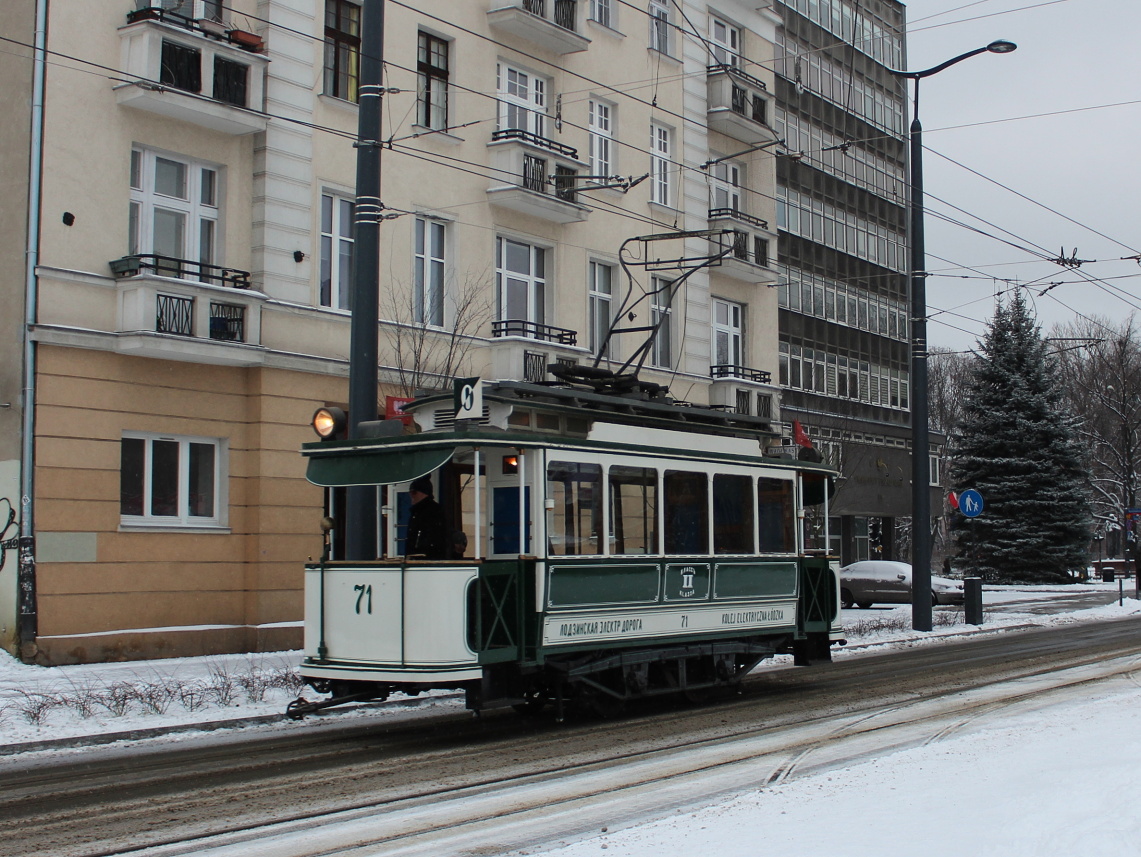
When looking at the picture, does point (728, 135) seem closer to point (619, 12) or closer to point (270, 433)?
point (619, 12)

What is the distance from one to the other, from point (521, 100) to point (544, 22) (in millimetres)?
1605

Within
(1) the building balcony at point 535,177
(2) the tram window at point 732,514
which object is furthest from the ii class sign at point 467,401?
(1) the building balcony at point 535,177

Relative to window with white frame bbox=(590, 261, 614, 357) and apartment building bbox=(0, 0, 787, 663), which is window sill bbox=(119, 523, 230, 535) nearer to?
apartment building bbox=(0, 0, 787, 663)

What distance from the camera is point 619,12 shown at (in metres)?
29.9

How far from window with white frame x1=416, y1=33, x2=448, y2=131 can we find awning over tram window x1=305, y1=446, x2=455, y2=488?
13.1 m

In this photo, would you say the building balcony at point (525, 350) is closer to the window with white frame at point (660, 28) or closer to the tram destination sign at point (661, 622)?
the window with white frame at point (660, 28)

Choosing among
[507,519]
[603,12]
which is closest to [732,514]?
[507,519]

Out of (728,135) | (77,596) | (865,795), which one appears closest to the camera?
(865,795)

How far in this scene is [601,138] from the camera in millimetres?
28812

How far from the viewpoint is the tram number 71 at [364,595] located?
38.6 feet

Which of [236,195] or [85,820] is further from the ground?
[236,195]

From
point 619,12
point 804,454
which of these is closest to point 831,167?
point 619,12

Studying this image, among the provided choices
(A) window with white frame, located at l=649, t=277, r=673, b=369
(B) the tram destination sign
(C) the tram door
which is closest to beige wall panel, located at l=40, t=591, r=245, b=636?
(C) the tram door

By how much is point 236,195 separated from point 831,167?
1242 inches
